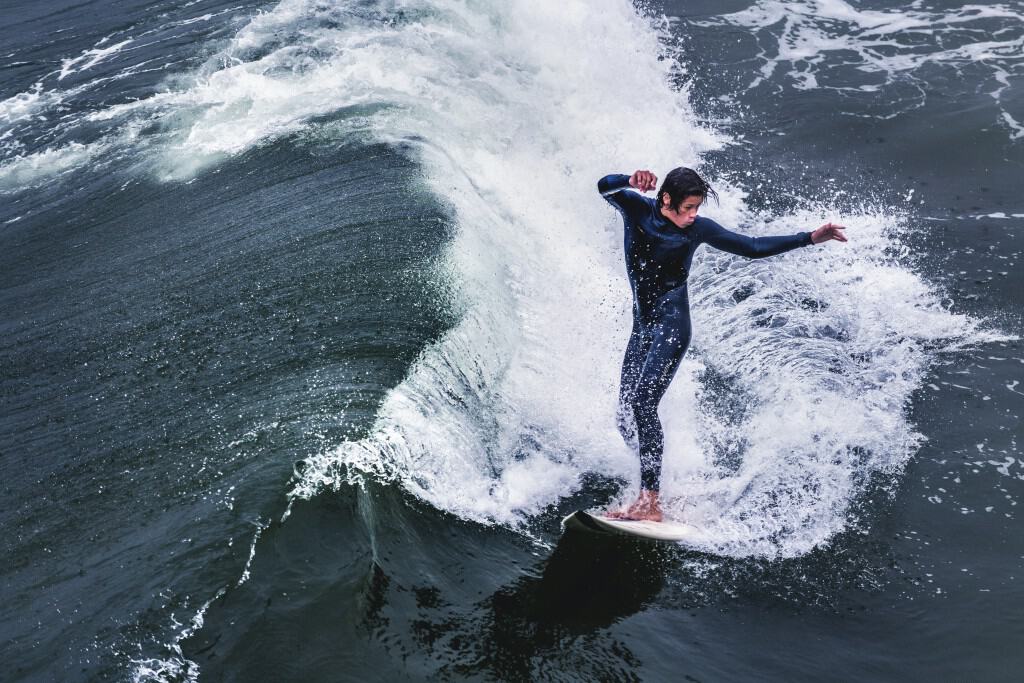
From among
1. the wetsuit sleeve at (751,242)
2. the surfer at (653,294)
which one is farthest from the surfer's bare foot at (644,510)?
the wetsuit sleeve at (751,242)

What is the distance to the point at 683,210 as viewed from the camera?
5324 millimetres

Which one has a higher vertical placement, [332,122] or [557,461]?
[332,122]

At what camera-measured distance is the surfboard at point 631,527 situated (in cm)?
519

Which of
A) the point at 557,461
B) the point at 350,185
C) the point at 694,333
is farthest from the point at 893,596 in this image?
the point at 350,185

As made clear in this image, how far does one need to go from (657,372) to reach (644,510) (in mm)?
890

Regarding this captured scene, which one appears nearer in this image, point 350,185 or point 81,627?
point 81,627

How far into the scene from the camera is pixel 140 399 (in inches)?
258

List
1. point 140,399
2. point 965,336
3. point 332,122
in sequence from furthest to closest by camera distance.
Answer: point 332,122
point 965,336
point 140,399

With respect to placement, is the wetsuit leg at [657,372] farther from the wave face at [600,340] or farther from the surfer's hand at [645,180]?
the surfer's hand at [645,180]

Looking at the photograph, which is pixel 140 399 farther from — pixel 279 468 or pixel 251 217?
pixel 251 217

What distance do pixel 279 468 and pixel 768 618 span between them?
3.01 meters

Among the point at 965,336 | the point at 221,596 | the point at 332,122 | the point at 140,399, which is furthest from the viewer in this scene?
the point at 332,122

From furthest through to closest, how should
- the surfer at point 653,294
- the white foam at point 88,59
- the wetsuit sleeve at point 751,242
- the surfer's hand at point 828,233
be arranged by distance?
→ the white foam at point 88,59 → the surfer at point 653,294 → the wetsuit sleeve at point 751,242 → the surfer's hand at point 828,233

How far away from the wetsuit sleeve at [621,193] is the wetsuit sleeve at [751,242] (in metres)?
0.49
